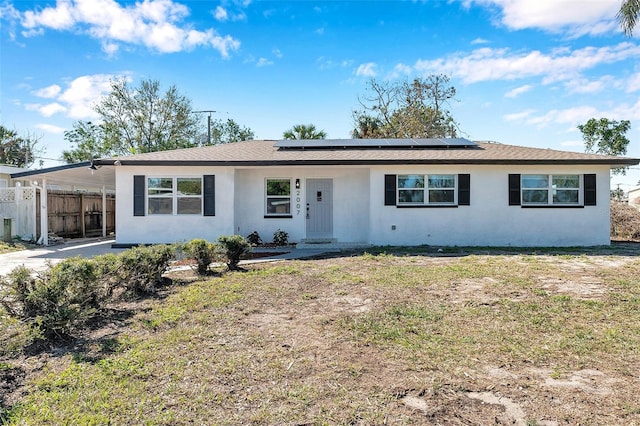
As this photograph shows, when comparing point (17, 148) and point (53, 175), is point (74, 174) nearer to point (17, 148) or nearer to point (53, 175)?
point (53, 175)

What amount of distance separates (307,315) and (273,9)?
1022cm

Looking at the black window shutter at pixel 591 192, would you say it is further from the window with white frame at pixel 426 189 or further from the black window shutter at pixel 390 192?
the black window shutter at pixel 390 192

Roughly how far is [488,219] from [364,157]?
449 cm

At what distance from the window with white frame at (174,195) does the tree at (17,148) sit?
29.4 m

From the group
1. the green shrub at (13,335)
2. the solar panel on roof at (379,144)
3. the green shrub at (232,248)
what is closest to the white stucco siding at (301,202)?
the solar panel on roof at (379,144)

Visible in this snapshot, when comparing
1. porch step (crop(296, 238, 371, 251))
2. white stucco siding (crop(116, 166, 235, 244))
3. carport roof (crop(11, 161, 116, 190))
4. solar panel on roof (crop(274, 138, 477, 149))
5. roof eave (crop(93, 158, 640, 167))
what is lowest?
porch step (crop(296, 238, 371, 251))

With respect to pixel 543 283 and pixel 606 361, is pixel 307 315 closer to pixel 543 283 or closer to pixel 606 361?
pixel 606 361

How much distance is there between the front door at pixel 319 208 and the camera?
535 inches

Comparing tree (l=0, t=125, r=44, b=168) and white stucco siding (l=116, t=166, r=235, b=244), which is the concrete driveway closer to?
white stucco siding (l=116, t=166, r=235, b=244)

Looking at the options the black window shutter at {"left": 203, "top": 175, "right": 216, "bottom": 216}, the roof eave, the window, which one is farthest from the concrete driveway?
the window

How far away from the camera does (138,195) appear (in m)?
12.4

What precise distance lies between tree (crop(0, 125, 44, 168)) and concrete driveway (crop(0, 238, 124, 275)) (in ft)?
87.4

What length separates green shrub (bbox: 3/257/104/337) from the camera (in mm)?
4355

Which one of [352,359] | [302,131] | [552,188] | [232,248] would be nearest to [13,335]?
[352,359]
